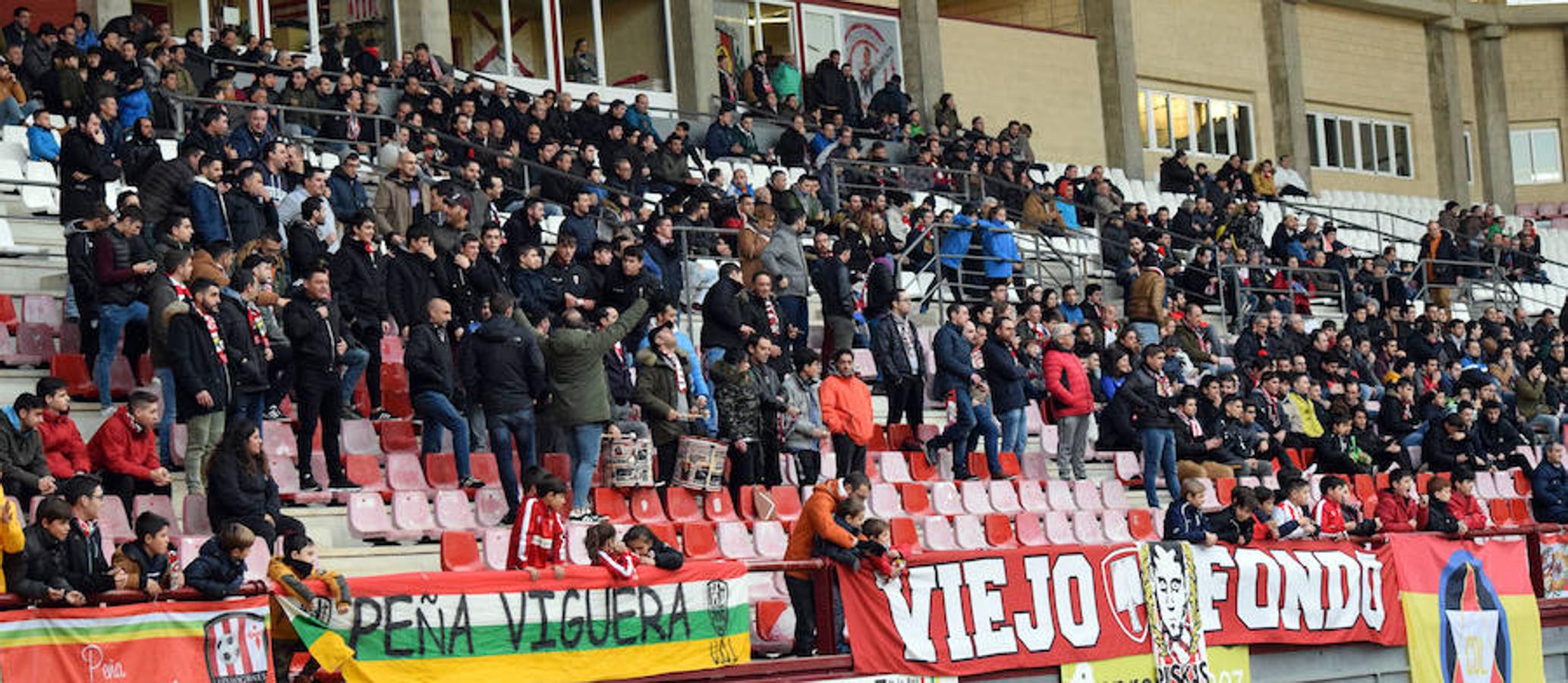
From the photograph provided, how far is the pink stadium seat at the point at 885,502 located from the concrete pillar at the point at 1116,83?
17662mm

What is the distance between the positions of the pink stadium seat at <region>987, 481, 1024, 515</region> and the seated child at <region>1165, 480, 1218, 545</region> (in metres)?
3.24

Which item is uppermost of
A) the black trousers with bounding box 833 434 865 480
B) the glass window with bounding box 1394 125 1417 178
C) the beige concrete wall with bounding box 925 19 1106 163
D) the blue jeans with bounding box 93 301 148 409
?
the beige concrete wall with bounding box 925 19 1106 163

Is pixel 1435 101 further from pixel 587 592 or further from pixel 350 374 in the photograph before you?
pixel 587 592

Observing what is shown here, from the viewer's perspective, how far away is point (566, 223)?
18.8 metres

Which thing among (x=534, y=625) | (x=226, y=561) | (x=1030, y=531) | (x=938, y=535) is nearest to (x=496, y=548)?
(x=534, y=625)

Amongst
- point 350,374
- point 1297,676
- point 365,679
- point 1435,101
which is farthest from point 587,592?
point 1435,101

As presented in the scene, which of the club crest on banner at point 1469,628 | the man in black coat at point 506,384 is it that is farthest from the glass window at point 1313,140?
the man in black coat at point 506,384

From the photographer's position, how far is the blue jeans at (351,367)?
15648 mm

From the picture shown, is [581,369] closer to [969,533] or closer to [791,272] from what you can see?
[969,533]

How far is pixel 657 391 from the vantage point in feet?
54.0

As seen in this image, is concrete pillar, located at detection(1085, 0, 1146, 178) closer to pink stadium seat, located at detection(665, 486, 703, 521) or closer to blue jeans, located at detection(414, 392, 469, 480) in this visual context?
pink stadium seat, located at detection(665, 486, 703, 521)

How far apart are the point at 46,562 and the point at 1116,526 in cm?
980

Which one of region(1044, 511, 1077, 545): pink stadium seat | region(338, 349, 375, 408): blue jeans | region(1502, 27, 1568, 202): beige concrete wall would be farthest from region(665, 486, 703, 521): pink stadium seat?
region(1502, 27, 1568, 202): beige concrete wall

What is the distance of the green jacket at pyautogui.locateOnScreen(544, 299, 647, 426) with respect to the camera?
15.5 meters
